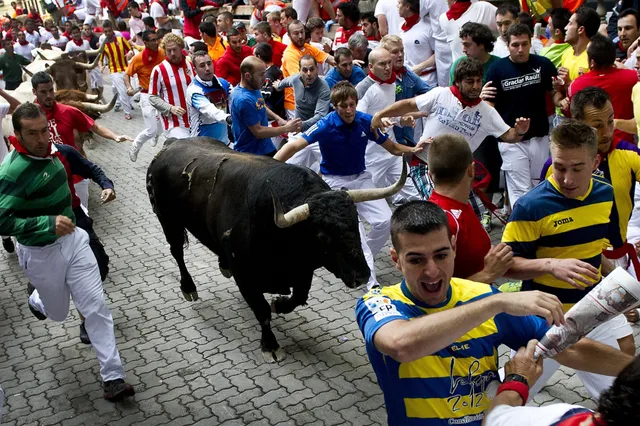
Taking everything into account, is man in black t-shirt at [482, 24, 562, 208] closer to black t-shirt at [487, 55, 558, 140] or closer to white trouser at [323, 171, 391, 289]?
→ black t-shirt at [487, 55, 558, 140]

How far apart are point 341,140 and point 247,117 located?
165 cm

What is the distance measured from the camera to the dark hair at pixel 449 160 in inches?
171

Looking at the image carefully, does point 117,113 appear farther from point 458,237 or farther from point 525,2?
point 458,237

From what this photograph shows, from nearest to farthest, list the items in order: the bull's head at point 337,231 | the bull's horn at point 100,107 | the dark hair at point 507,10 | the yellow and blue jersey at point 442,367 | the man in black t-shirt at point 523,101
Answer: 1. the yellow and blue jersey at point 442,367
2. the bull's head at point 337,231
3. the man in black t-shirt at point 523,101
4. the bull's horn at point 100,107
5. the dark hair at point 507,10

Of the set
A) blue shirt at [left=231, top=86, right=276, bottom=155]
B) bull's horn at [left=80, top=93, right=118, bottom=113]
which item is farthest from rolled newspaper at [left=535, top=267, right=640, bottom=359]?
bull's horn at [left=80, top=93, right=118, bottom=113]

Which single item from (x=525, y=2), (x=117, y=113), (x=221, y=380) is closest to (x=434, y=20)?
(x=525, y=2)

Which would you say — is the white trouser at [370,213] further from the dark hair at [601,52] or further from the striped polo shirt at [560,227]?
the striped polo shirt at [560,227]

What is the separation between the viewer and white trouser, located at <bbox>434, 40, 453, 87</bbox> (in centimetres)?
1064

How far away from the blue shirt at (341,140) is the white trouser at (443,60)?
12.1 feet

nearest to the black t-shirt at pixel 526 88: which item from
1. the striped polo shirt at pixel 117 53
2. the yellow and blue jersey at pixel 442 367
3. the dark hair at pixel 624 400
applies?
the yellow and blue jersey at pixel 442 367

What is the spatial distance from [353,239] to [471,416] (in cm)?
271

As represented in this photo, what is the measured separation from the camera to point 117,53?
17.6 m

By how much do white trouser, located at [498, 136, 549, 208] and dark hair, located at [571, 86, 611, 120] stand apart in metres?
2.87

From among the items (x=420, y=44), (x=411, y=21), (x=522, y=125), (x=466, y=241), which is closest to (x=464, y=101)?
(x=522, y=125)
